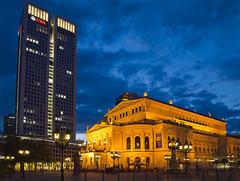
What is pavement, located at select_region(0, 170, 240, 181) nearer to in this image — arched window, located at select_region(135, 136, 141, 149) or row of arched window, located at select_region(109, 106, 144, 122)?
arched window, located at select_region(135, 136, 141, 149)

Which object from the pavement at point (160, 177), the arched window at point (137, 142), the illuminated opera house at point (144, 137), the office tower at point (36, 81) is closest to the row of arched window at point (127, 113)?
the illuminated opera house at point (144, 137)

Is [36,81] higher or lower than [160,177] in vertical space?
higher

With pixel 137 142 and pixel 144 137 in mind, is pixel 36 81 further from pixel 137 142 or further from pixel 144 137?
pixel 144 137

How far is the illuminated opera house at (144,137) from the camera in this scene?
104250 millimetres

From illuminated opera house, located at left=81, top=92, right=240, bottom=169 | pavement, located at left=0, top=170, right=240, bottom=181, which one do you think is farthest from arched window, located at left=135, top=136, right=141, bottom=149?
pavement, located at left=0, top=170, right=240, bottom=181

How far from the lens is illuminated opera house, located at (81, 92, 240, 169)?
10425cm

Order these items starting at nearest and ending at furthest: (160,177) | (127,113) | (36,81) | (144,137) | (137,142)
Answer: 1. (160,177)
2. (144,137)
3. (137,142)
4. (127,113)
5. (36,81)

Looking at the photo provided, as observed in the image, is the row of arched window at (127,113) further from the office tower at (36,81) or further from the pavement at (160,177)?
the office tower at (36,81)

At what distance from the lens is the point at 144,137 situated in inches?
4195

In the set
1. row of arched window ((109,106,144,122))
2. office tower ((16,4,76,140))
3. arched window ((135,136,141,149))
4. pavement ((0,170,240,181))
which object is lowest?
pavement ((0,170,240,181))

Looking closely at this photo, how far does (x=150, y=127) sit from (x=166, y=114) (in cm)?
1613

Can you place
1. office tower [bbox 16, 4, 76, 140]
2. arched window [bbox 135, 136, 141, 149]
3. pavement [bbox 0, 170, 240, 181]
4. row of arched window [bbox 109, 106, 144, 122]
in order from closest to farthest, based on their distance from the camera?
pavement [bbox 0, 170, 240, 181] → arched window [bbox 135, 136, 141, 149] → row of arched window [bbox 109, 106, 144, 122] → office tower [bbox 16, 4, 76, 140]

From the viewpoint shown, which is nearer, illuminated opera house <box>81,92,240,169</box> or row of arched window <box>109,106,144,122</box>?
illuminated opera house <box>81,92,240,169</box>

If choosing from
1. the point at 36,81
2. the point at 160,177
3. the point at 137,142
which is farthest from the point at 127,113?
the point at 36,81
